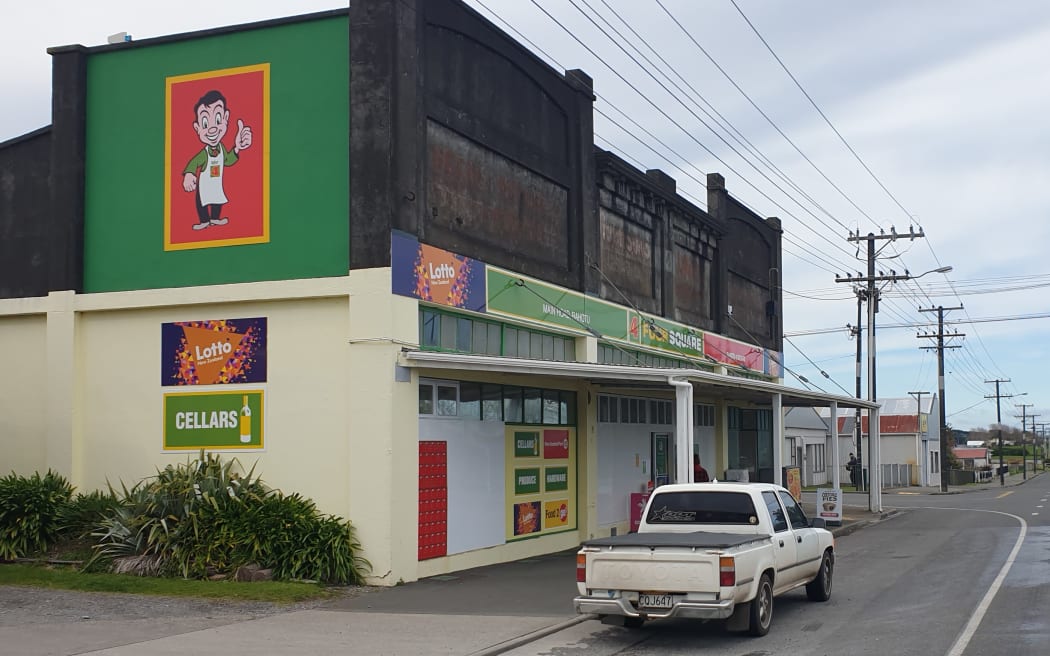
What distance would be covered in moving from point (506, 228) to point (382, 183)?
14.8ft

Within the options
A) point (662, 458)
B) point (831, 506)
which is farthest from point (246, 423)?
point (831, 506)

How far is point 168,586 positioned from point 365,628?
417 centimetres

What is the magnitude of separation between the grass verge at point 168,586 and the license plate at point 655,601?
5693mm

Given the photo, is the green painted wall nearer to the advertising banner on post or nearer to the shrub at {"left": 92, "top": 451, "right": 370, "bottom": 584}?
the shrub at {"left": 92, "top": 451, "right": 370, "bottom": 584}

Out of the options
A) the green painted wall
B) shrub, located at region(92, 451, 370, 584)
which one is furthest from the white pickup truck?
the green painted wall

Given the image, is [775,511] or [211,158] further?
[211,158]

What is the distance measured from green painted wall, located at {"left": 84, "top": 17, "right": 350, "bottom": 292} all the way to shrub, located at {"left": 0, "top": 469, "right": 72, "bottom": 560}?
3.64 metres

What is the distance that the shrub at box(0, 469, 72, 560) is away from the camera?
1852cm

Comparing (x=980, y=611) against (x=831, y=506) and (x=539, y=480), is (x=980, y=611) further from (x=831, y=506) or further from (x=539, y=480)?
(x=831, y=506)

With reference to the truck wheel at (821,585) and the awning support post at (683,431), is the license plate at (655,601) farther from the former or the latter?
the awning support post at (683,431)

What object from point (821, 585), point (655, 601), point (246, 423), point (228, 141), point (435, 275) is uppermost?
point (228, 141)

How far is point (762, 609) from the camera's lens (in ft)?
41.3

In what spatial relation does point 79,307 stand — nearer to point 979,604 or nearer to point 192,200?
point 192,200

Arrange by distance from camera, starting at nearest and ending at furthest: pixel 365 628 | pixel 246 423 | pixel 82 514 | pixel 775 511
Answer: pixel 365 628
pixel 775 511
pixel 246 423
pixel 82 514
